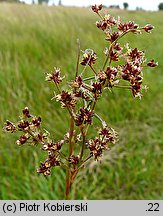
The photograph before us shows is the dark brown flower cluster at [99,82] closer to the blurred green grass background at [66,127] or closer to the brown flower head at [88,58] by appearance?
the brown flower head at [88,58]

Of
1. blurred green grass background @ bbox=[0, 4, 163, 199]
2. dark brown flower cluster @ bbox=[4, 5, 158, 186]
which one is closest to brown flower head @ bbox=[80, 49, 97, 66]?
dark brown flower cluster @ bbox=[4, 5, 158, 186]

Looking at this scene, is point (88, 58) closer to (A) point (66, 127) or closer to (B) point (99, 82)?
(B) point (99, 82)

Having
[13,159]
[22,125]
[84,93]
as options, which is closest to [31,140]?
[22,125]

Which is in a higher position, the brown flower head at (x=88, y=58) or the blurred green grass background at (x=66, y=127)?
the blurred green grass background at (x=66, y=127)

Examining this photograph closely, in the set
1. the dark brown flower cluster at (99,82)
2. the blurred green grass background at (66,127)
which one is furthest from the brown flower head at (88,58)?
the blurred green grass background at (66,127)

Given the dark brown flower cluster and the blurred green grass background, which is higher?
the blurred green grass background

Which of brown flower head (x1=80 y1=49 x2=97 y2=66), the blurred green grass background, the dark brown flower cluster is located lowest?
the dark brown flower cluster

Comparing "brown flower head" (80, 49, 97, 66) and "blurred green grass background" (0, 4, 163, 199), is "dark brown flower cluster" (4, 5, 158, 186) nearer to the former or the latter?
"brown flower head" (80, 49, 97, 66)

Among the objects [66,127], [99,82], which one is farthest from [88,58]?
[66,127]
